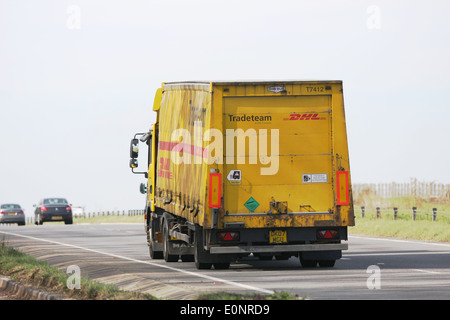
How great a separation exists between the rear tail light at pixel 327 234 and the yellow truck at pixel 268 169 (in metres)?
0.02

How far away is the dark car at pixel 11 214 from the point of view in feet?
188

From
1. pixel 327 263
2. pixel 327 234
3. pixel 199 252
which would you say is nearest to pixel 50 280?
pixel 199 252

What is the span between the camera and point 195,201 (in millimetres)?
19078

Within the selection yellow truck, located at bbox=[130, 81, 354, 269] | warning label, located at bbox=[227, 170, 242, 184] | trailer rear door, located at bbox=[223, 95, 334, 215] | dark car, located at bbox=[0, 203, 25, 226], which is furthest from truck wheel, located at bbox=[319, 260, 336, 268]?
dark car, located at bbox=[0, 203, 25, 226]

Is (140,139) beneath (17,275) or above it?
above

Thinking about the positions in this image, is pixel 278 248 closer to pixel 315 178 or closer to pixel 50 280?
pixel 315 178

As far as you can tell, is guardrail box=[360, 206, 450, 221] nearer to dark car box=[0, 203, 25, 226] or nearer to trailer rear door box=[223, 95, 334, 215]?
trailer rear door box=[223, 95, 334, 215]

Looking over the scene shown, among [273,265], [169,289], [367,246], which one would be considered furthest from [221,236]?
[367,246]

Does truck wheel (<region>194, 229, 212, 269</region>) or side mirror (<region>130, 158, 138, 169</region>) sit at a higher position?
side mirror (<region>130, 158, 138, 169</region>)

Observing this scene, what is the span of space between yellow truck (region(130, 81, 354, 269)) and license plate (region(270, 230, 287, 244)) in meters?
0.02

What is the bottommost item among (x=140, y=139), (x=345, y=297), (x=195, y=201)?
(x=345, y=297)

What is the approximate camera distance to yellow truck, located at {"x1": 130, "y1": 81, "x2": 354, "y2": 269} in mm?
18516
